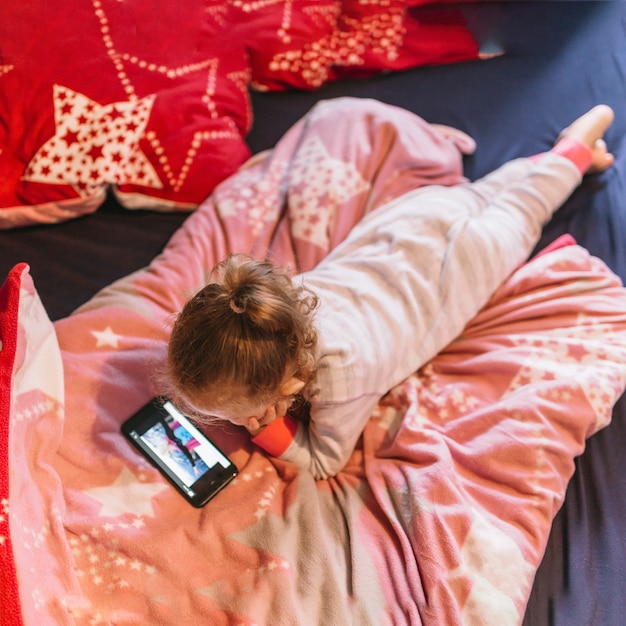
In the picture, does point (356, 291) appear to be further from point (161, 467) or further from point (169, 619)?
point (169, 619)

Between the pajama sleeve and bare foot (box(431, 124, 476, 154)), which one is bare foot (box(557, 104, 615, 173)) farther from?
bare foot (box(431, 124, 476, 154))

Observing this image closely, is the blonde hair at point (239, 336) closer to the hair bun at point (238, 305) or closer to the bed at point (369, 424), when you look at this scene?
the hair bun at point (238, 305)

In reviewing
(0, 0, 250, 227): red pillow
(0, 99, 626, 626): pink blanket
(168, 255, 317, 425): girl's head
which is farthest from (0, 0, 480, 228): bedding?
(168, 255, 317, 425): girl's head

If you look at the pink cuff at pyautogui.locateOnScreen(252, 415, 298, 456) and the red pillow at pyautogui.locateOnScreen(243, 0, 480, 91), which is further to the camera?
the red pillow at pyautogui.locateOnScreen(243, 0, 480, 91)

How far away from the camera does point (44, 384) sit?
2.85 ft

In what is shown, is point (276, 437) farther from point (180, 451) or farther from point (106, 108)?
point (106, 108)

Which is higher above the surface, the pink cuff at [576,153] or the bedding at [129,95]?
the bedding at [129,95]

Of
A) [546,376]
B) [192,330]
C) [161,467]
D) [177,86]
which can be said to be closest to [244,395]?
[192,330]

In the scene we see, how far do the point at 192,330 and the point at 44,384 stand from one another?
0.31 meters

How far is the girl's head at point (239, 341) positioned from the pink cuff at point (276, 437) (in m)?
0.13

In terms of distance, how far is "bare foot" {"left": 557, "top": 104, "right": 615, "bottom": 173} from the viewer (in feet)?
3.86

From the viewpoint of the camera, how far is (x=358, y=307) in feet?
3.06

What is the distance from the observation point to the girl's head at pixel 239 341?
68 cm

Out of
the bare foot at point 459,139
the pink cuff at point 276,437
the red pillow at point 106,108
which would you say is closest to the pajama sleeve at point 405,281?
the pink cuff at point 276,437
